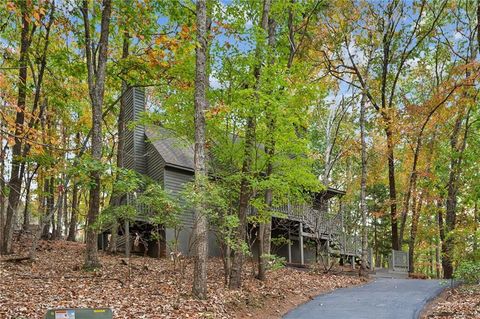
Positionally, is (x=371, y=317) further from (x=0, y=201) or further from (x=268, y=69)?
(x=0, y=201)

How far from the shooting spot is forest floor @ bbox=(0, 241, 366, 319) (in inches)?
303

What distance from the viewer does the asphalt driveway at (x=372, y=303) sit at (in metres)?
9.24

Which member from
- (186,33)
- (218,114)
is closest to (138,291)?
(218,114)

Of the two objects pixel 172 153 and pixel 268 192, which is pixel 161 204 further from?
pixel 172 153

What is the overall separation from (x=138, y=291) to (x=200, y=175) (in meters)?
2.96

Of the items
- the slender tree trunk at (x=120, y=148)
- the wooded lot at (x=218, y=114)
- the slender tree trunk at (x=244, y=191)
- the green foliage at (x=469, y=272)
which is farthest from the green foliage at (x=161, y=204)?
the green foliage at (x=469, y=272)

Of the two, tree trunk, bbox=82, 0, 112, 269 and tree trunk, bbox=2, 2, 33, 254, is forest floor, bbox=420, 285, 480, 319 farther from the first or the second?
tree trunk, bbox=2, 2, 33, 254

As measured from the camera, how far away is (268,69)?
35.1 ft

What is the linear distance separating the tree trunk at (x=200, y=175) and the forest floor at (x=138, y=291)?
45cm

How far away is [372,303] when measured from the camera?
10547 millimetres

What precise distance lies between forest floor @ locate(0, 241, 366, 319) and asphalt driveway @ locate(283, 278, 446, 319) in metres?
0.57

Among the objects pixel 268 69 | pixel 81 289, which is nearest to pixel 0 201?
pixel 81 289

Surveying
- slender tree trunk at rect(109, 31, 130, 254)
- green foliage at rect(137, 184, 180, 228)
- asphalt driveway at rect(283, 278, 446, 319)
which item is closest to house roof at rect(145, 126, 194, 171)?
slender tree trunk at rect(109, 31, 130, 254)

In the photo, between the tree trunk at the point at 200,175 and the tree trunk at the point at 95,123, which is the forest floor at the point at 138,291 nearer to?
the tree trunk at the point at 200,175
